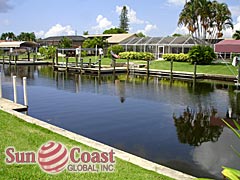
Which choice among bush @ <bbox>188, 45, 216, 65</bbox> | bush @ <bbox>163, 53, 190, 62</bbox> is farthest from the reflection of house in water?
bush @ <bbox>163, 53, 190, 62</bbox>

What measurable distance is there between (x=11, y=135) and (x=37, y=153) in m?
1.34

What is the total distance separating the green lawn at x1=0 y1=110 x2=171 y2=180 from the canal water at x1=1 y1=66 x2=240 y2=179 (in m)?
1.77

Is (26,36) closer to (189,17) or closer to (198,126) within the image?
(189,17)

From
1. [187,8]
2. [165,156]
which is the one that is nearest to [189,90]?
[165,156]

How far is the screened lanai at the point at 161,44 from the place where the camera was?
127 ft

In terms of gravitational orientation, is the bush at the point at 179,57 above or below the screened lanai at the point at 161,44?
below

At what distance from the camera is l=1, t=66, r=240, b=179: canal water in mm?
7570

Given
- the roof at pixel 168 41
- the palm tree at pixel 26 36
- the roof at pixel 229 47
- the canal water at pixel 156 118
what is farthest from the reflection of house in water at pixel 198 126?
the palm tree at pixel 26 36

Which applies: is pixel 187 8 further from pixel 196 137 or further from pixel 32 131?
pixel 32 131

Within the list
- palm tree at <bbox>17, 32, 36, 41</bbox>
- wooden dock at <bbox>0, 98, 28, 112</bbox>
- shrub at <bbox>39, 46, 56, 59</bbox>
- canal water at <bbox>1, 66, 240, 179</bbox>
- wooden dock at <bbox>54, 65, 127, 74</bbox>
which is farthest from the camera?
palm tree at <bbox>17, 32, 36, 41</bbox>

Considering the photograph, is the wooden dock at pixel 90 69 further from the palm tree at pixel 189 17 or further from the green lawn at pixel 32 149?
the green lawn at pixel 32 149

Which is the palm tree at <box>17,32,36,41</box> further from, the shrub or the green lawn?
the green lawn

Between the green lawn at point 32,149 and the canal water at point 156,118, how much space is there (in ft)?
5.81

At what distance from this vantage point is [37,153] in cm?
563
